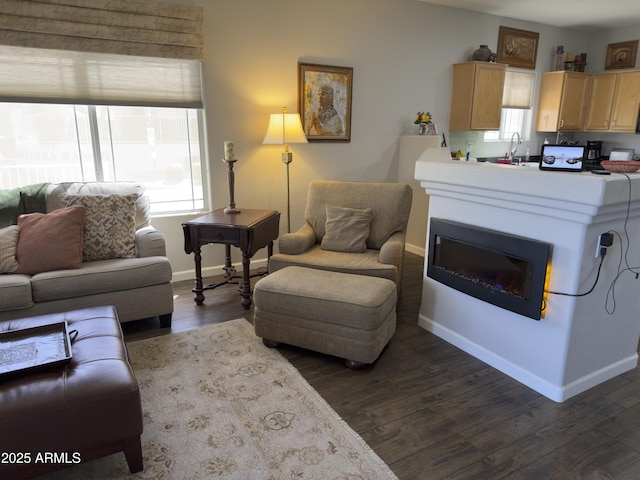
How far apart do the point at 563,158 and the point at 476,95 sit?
10.0ft

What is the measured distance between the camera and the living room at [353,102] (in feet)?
8.46

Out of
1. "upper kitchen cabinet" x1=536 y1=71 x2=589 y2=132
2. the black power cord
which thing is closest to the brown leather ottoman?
the black power cord

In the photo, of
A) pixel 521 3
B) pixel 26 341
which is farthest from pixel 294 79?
pixel 26 341

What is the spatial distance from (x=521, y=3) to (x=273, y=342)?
451 centimetres

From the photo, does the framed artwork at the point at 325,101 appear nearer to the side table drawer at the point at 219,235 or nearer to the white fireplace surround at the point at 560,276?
the side table drawer at the point at 219,235

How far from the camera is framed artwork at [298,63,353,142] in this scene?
4.07m

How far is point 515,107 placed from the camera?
5574 mm

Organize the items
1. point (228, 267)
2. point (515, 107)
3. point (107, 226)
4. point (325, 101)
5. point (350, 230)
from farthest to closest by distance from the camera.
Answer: point (515, 107) → point (325, 101) → point (228, 267) → point (350, 230) → point (107, 226)

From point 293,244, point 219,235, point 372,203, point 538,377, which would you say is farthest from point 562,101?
point 219,235

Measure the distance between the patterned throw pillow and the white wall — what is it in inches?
28.5

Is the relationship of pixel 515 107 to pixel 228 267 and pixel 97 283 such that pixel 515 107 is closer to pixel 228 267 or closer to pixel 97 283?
pixel 228 267

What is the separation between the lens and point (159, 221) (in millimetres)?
3705

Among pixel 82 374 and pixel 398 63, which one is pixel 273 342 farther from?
pixel 398 63

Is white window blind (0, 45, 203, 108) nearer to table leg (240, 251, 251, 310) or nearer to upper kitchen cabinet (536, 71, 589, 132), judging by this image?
table leg (240, 251, 251, 310)
